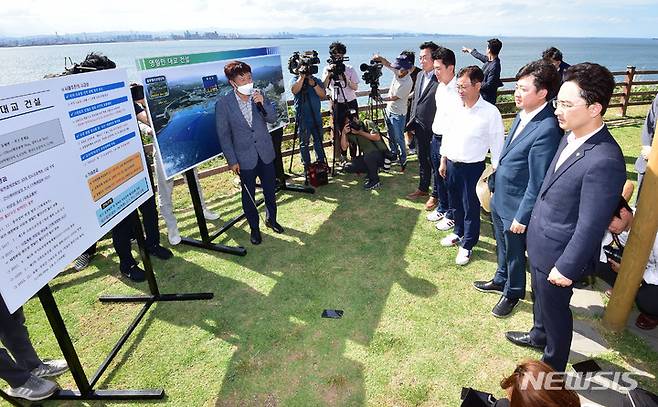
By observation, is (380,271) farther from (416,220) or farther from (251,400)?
(251,400)

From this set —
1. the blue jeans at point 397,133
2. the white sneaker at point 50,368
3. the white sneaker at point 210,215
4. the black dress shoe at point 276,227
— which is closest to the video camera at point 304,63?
the blue jeans at point 397,133

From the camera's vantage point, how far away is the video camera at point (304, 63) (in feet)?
20.4

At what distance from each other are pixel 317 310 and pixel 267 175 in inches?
83.2

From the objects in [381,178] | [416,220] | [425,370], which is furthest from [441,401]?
[381,178]

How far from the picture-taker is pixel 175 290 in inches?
171

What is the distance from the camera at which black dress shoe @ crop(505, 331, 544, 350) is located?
325 cm

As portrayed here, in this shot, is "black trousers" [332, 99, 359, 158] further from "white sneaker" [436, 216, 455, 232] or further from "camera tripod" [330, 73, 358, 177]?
"white sneaker" [436, 216, 455, 232]

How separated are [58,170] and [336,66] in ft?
16.7

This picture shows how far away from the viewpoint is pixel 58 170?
252cm

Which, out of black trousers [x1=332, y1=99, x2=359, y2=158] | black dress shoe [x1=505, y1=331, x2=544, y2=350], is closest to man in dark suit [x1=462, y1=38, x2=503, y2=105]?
black trousers [x1=332, y1=99, x2=359, y2=158]

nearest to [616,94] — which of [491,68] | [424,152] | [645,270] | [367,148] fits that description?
[491,68]

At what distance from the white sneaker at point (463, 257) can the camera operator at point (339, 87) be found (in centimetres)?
322

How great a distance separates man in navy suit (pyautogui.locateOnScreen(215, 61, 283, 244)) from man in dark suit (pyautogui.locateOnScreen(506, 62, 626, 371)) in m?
3.39

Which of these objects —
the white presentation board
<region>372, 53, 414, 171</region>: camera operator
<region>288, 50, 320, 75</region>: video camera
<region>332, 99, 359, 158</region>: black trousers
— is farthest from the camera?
<region>332, 99, 359, 158</region>: black trousers
